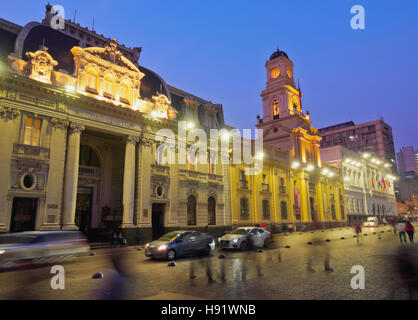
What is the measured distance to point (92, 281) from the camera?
30.0 ft

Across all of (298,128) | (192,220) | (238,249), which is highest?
(298,128)

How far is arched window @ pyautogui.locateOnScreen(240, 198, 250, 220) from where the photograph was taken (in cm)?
3500

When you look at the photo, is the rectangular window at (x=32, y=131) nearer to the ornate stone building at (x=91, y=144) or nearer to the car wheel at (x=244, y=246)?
the ornate stone building at (x=91, y=144)

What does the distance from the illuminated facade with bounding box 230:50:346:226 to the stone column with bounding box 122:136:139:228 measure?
13.1 metres

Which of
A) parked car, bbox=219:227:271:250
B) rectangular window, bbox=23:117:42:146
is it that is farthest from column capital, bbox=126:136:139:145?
parked car, bbox=219:227:271:250

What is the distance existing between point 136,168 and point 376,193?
68.8m

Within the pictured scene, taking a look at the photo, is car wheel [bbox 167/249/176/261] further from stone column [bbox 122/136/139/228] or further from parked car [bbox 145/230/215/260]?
stone column [bbox 122/136/139/228]

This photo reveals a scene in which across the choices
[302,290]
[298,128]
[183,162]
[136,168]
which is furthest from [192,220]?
[298,128]

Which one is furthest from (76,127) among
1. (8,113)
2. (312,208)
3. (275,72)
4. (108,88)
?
(275,72)

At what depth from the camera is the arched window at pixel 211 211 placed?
3052 centimetres

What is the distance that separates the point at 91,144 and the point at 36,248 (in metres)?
14.8

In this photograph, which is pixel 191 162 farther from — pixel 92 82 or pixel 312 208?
pixel 312 208

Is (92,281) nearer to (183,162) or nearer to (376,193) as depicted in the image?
(183,162)

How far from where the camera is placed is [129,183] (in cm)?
2427
